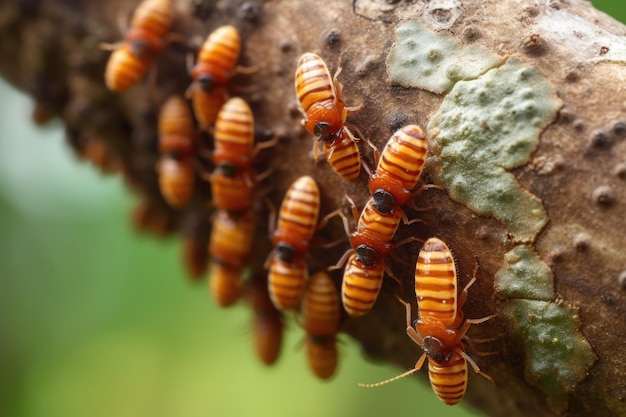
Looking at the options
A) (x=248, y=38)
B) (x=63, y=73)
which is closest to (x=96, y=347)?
(x=63, y=73)

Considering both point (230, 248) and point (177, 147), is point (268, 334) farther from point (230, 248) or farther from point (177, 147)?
point (177, 147)

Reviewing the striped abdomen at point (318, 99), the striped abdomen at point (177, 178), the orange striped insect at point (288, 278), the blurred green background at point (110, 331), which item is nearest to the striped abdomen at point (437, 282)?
the striped abdomen at point (318, 99)

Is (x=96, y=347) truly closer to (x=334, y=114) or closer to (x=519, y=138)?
(x=334, y=114)

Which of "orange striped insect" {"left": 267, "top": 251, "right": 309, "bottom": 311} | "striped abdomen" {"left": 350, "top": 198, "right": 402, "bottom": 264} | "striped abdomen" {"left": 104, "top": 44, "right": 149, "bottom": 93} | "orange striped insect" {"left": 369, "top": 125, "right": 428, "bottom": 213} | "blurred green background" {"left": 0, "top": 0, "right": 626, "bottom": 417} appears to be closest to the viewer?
"orange striped insect" {"left": 369, "top": 125, "right": 428, "bottom": 213}

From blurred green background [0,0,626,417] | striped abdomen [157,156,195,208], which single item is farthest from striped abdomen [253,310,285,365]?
blurred green background [0,0,626,417]

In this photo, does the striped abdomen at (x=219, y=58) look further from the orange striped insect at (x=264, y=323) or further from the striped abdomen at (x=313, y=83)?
the orange striped insect at (x=264, y=323)

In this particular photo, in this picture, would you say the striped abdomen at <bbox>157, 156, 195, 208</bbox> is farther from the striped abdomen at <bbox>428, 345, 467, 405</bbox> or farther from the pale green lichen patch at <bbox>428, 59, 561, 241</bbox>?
the striped abdomen at <bbox>428, 345, 467, 405</bbox>
